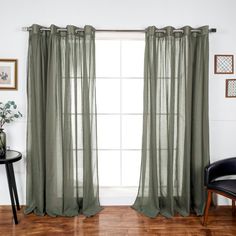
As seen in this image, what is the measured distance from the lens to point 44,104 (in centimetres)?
296

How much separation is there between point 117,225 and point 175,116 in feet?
4.31

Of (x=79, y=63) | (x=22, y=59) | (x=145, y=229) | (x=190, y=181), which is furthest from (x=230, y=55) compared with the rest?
(x=22, y=59)

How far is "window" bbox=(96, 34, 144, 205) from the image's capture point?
3.26m

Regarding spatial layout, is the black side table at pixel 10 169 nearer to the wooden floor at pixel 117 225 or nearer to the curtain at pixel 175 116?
the wooden floor at pixel 117 225

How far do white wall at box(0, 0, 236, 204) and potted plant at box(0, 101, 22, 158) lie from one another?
8cm

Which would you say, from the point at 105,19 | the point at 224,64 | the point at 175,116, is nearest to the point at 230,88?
the point at 224,64

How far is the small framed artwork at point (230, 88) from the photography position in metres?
3.13

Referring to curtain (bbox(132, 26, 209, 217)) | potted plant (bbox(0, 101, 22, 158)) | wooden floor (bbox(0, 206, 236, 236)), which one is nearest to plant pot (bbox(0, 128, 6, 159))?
potted plant (bbox(0, 101, 22, 158))

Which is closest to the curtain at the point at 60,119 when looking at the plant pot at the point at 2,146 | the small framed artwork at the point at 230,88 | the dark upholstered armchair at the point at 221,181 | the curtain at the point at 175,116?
the plant pot at the point at 2,146

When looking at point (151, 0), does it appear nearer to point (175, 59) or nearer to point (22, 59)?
point (175, 59)

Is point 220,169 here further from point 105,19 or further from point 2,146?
point 2,146

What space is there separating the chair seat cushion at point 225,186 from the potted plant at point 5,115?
2.12 metres

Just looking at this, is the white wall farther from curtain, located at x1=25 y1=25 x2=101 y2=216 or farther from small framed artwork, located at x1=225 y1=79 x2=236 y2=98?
curtain, located at x1=25 y1=25 x2=101 y2=216

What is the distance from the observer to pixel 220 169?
2900mm
